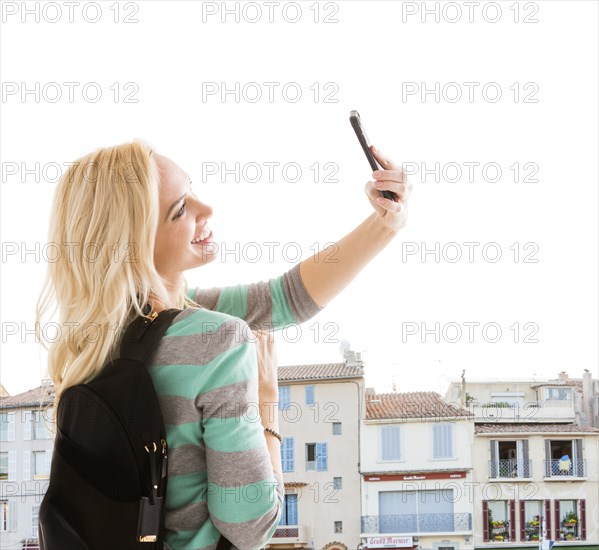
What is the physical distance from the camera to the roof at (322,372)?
9078mm

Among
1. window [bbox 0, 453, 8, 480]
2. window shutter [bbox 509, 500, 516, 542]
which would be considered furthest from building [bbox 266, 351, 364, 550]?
window [bbox 0, 453, 8, 480]

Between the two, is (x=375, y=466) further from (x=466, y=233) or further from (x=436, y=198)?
(x=436, y=198)

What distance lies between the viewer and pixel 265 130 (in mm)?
3766

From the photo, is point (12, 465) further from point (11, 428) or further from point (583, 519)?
point (583, 519)

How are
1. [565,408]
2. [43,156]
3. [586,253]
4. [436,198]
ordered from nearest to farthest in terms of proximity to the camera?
[43,156]
[436,198]
[586,253]
[565,408]

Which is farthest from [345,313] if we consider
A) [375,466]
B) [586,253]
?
[375,466]

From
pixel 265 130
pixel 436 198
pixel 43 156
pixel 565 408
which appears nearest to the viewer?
pixel 43 156

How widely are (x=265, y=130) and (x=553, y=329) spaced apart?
3.42 meters

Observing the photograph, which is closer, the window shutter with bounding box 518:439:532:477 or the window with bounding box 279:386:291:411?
the window shutter with bounding box 518:439:532:477

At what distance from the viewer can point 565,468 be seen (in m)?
9.22

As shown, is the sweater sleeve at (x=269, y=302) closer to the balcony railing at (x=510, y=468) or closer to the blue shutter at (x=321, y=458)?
the blue shutter at (x=321, y=458)

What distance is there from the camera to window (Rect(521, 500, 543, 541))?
9078 millimetres

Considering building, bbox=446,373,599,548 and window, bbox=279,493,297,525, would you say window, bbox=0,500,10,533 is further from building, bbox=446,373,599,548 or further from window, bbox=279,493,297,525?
building, bbox=446,373,599,548

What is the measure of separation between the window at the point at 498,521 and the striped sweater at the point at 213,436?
9498mm
